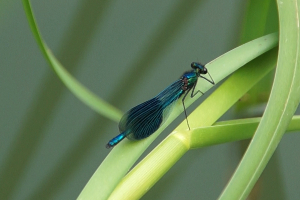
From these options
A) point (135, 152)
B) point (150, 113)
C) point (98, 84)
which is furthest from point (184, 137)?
point (98, 84)

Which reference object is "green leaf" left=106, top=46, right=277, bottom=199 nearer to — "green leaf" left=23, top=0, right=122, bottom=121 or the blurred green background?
"green leaf" left=23, top=0, right=122, bottom=121

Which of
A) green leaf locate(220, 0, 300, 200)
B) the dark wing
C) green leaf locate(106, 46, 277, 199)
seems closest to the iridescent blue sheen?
the dark wing

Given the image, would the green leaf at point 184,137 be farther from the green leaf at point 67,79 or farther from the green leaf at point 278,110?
the green leaf at point 67,79

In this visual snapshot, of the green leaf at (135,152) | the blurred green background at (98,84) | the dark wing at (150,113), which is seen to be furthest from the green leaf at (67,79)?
the blurred green background at (98,84)

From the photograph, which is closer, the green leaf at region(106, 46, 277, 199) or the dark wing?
the green leaf at region(106, 46, 277, 199)

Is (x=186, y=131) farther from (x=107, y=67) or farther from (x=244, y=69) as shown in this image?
(x=107, y=67)

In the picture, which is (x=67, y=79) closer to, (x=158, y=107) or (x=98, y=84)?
(x=158, y=107)
